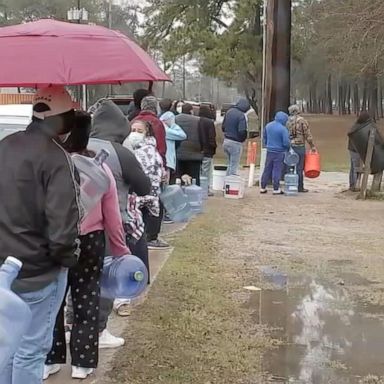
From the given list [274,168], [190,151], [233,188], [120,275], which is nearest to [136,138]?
[120,275]

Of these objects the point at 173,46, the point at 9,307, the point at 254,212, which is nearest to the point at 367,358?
the point at 9,307

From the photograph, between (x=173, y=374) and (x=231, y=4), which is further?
(x=231, y=4)

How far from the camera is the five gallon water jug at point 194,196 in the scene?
12109 millimetres

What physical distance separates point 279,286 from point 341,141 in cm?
3710

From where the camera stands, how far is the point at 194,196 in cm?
1232

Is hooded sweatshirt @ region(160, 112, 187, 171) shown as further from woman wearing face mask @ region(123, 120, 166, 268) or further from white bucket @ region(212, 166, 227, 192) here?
white bucket @ region(212, 166, 227, 192)

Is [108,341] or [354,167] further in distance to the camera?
[354,167]

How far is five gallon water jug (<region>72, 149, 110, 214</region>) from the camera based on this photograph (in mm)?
4266

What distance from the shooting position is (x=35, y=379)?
3959 mm

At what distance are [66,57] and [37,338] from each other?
1.37 meters

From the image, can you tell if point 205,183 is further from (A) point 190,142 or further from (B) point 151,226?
(B) point 151,226

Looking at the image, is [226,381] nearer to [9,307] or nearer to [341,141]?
[9,307]

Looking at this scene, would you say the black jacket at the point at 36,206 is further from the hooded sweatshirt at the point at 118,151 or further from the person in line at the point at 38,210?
the hooded sweatshirt at the point at 118,151

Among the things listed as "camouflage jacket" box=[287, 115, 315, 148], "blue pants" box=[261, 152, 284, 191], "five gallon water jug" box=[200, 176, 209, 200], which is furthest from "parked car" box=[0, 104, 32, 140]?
"camouflage jacket" box=[287, 115, 315, 148]
